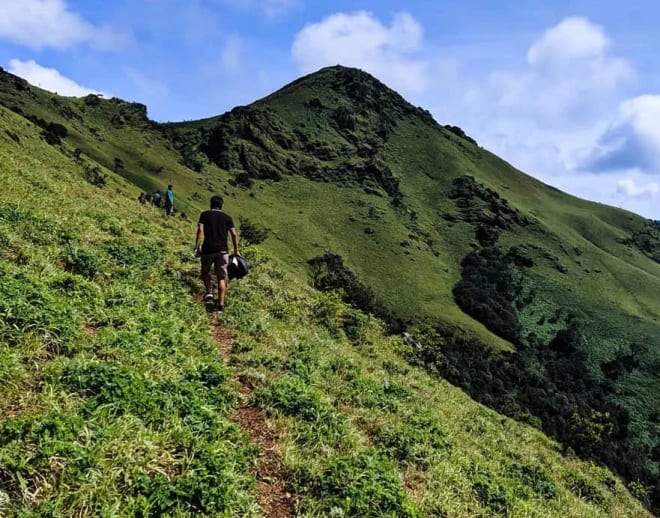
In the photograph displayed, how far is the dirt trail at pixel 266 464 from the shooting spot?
6.89 m

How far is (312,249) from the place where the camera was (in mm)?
132875

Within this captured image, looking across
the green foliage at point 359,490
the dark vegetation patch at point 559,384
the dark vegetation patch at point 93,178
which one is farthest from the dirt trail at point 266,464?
the dark vegetation patch at point 559,384

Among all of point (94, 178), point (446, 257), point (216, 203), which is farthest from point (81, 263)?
point (446, 257)

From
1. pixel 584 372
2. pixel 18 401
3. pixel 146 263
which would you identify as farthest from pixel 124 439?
pixel 584 372

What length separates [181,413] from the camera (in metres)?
7.69

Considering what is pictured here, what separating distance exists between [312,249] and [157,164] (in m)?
46.1

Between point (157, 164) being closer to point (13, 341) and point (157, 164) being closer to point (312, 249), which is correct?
point (312, 249)

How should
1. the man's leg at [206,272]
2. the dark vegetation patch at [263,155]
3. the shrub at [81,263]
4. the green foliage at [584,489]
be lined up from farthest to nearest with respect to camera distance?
the dark vegetation patch at [263,155] → the man's leg at [206,272] → the green foliage at [584,489] → the shrub at [81,263]

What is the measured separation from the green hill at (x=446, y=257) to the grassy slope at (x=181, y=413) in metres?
69.7

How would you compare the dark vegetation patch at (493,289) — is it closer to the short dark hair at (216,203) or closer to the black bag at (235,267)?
the black bag at (235,267)

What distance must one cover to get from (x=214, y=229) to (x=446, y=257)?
15655cm

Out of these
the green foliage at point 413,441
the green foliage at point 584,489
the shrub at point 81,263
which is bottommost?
the green foliage at point 584,489

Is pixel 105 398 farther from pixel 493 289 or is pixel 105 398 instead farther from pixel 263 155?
pixel 263 155

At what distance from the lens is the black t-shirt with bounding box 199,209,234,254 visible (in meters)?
15.1
